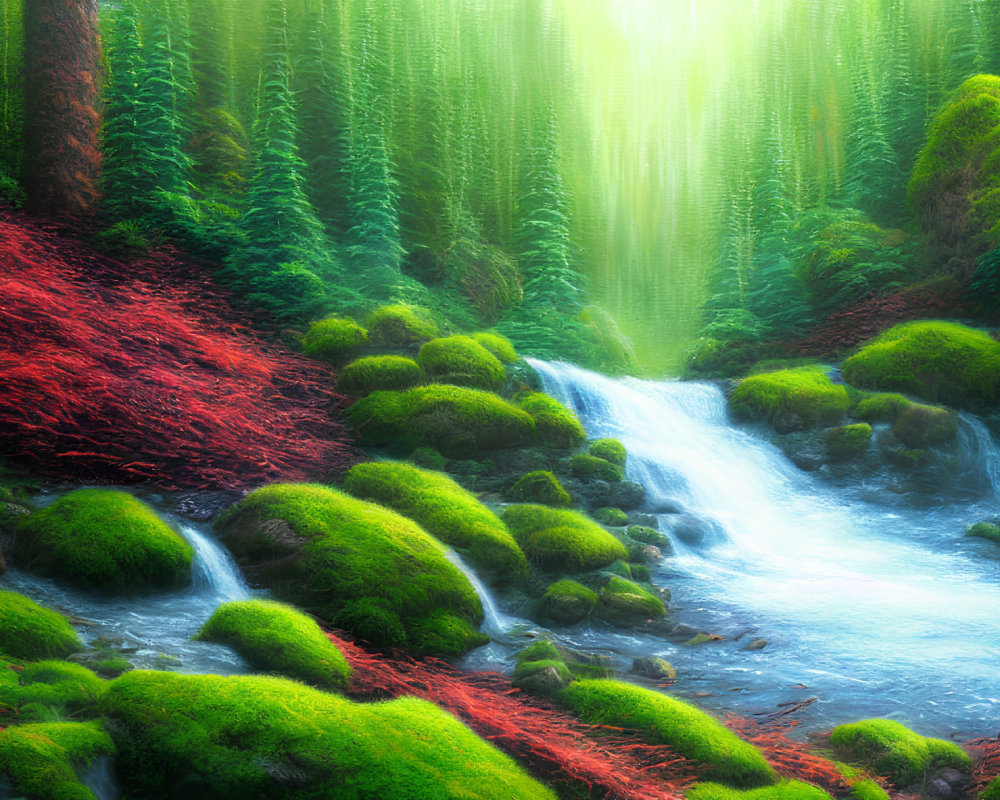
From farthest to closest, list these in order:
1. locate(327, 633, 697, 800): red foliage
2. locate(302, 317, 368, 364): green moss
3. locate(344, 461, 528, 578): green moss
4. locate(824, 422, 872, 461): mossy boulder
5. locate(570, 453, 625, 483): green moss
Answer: locate(824, 422, 872, 461): mossy boulder < locate(302, 317, 368, 364): green moss < locate(570, 453, 625, 483): green moss < locate(344, 461, 528, 578): green moss < locate(327, 633, 697, 800): red foliage

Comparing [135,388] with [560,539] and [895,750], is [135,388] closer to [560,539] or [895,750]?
[560,539]

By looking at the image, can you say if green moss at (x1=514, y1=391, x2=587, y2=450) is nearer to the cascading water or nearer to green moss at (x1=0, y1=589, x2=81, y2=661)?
the cascading water

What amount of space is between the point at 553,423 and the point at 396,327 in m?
3.38

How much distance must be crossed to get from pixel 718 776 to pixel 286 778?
294cm

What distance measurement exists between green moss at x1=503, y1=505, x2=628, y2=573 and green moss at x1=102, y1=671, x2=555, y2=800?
463cm

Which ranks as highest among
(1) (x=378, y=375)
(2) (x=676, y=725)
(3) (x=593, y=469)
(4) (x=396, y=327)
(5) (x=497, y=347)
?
(4) (x=396, y=327)

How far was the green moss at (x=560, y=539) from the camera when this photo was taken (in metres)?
9.10

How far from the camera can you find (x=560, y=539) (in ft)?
30.2

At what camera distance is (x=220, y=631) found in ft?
18.7

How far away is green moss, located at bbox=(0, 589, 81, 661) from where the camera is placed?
4836 mm

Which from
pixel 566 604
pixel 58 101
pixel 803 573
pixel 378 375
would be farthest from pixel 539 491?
pixel 58 101

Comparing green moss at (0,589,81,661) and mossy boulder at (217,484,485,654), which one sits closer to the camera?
green moss at (0,589,81,661)

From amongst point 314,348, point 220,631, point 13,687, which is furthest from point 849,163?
point 13,687

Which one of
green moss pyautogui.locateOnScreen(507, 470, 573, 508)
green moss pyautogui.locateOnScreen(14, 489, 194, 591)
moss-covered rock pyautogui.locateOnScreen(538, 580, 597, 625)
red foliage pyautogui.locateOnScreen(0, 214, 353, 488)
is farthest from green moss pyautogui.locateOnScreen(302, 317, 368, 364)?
moss-covered rock pyautogui.locateOnScreen(538, 580, 597, 625)
